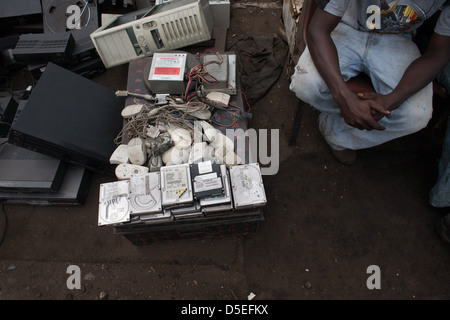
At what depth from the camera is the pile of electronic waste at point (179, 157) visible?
53.7 inches

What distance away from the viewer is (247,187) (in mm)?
1399

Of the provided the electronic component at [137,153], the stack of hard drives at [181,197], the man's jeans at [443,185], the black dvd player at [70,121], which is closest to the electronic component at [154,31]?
the black dvd player at [70,121]

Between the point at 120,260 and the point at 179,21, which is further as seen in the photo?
the point at 179,21

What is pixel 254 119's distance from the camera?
2256 mm

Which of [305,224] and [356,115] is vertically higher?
[356,115]

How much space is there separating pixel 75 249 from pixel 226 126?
1.24 m

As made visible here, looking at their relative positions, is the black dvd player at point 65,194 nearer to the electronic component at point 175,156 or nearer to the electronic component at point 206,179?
the electronic component at point 175,156

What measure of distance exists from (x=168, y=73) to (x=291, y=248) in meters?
1.32

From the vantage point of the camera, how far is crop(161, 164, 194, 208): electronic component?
134 centimetres

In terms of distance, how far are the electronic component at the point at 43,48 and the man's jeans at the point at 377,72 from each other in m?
1.70

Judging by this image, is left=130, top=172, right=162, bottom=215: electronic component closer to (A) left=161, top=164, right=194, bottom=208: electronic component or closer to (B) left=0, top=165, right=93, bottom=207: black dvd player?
(A) left=161, top=164, right=194, bottom=208: electronic component
